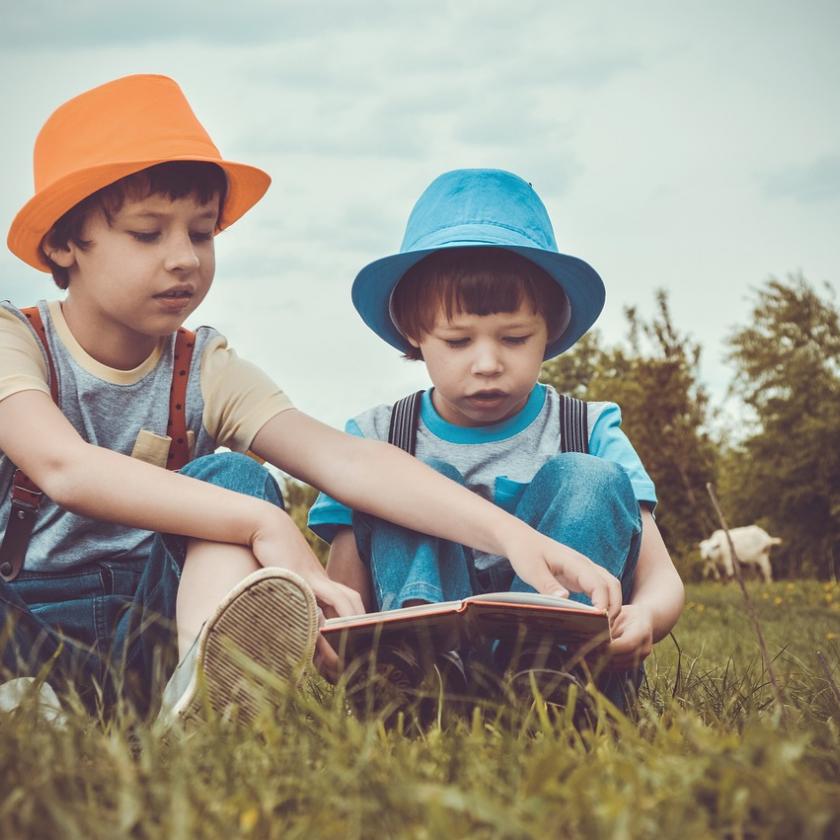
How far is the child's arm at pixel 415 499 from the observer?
2.15m

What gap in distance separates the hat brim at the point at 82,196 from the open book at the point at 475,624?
131 cm

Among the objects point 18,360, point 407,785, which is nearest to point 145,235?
point 18,360

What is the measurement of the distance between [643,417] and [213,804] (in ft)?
49.2

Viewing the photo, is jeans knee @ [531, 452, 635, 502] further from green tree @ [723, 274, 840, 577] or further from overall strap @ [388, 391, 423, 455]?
green tree @ [723, 274, 840, 577]

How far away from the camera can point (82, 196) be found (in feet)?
8.50

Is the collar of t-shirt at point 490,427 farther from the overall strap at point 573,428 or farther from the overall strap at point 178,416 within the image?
the overall strap at point 178,416

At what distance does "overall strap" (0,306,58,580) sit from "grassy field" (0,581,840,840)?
1.03 m

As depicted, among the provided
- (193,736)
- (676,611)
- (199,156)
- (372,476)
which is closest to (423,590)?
(372,476)

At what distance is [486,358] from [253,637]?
3.64ft

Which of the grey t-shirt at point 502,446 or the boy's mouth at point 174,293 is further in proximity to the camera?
the grey t-shirt at point 502,446

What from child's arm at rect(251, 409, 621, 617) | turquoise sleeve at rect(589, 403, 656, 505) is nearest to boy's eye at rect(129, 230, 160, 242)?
child's arm at rect(251, 409, 621, 617)

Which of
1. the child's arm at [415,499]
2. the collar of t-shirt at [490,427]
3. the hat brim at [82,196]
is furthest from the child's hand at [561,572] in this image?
the hat brim at [82,196]

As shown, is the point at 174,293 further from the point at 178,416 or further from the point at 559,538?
the point at 559,538

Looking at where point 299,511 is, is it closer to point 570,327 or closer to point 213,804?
point 570,327
